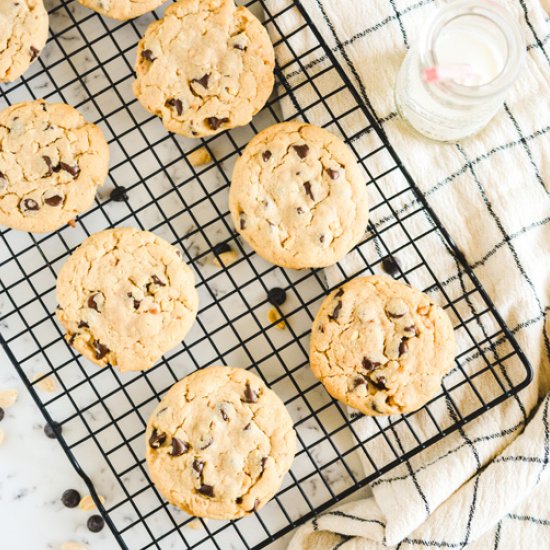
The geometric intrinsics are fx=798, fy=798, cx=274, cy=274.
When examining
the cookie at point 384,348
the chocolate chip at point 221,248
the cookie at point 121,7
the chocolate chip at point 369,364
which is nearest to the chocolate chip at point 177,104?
the cookie at point 121,7

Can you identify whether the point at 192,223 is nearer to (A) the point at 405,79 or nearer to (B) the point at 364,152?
(B) the point at 364,152

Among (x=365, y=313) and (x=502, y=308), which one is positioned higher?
(x=365, y=313)


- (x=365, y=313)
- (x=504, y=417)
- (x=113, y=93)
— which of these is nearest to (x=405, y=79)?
(x=365, y=313)

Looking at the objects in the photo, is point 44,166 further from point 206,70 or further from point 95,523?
point 95,523

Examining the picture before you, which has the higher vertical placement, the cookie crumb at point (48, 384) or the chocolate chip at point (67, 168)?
the chocolate chip at point (67, 168)

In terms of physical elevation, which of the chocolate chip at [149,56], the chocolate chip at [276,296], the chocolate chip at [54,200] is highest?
the chocolate chip at [149,56]

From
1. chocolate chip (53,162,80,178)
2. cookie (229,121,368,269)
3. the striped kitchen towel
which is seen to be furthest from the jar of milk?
chocolate chip (53,162,80,178)

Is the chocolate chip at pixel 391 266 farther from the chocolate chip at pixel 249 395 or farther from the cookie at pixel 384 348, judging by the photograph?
the chocolate chip at pixel 249 395
